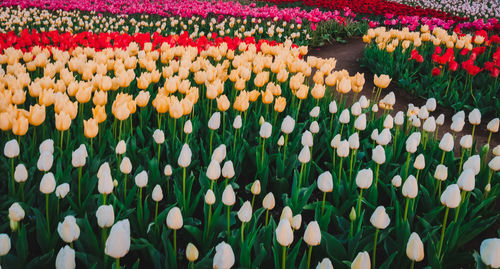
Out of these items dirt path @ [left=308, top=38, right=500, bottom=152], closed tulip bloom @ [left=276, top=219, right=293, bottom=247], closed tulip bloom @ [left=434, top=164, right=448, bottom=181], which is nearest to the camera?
closed tulip bloom @ [left=276, top=219, right=293, bottom=247]

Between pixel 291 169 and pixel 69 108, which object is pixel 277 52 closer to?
pixel 291 169

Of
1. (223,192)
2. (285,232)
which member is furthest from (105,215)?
(285,232)

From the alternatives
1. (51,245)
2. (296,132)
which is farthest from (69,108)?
(296,132)

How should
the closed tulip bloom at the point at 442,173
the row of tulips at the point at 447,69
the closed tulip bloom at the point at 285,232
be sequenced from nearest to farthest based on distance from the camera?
the closed tulip bloom at the point at 285,232 < the closed tulip bloom at the point at 442,173 < the row of tulips at the point at 447,69

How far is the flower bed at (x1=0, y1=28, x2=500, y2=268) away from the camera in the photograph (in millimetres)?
1663

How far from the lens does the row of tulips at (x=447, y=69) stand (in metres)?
5.19

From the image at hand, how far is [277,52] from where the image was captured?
486 centimetres

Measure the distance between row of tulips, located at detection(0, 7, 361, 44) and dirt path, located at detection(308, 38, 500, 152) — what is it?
1.61 feet

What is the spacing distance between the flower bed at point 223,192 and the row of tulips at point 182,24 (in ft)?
19.4

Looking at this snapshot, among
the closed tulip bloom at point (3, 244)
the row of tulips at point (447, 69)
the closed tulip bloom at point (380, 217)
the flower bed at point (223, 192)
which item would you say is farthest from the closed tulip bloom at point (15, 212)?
the row of tulips at point (447, 69)

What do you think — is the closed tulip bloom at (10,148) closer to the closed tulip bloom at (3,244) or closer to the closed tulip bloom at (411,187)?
the closed tulip bloom at (3,244)

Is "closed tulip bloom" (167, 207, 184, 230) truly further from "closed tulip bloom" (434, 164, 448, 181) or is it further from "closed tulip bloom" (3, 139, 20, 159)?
"closed tulip bloom" (434, 164, 448, 181)

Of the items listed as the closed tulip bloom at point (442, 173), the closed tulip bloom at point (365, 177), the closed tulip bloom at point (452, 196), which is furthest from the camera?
the closed tulip bloom at point (442, 173)

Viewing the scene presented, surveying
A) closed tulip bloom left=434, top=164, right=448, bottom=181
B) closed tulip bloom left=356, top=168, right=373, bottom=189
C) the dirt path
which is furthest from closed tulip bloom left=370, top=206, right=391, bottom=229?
the dirt path
